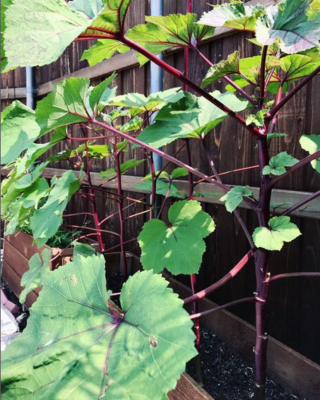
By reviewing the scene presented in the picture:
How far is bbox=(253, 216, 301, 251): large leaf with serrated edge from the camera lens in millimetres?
750

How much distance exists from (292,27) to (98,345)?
0.60 meters

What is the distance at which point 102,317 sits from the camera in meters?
0.67

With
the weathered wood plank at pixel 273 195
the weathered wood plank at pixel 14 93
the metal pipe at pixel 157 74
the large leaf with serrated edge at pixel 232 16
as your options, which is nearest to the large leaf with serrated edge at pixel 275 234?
the weathered wood plank at pixel 273 195

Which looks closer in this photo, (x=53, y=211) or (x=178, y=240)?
(x=178, y=240)

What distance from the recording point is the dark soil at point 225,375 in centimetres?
108

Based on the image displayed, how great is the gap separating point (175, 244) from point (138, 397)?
48 centimetres

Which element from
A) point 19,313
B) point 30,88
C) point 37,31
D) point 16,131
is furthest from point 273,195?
point 30,88

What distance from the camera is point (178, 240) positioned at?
102 centimetres

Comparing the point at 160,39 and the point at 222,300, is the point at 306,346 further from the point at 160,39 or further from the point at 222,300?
the point at 160,39

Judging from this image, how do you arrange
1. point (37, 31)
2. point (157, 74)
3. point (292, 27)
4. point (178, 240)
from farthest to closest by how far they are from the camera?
point (157, 74) < point (178, 240) < point (292, 27) < point (37, 31)

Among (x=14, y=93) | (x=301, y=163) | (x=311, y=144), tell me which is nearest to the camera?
(x=301, y=163)

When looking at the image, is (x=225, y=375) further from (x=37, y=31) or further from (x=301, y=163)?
(x=37, y=31)

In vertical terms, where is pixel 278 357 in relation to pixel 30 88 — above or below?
below

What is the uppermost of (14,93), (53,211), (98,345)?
A: (14,93)
